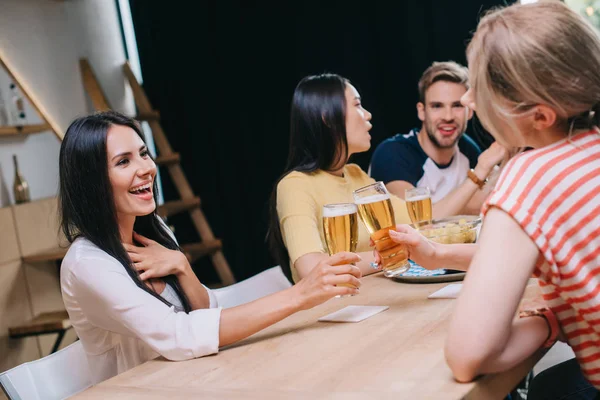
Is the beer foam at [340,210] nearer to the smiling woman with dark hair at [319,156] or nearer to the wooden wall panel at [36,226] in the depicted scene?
the smiling woman with dark hair at [319,156]

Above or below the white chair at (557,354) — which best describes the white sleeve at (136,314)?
Result: above

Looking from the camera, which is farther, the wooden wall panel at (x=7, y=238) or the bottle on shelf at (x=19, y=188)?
the bottle on shelf at (x=19, y=188)

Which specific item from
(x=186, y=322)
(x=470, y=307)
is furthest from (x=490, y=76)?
(x=186, y=322)

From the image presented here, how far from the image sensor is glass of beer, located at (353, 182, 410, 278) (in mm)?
1527

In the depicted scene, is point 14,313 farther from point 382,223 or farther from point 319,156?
point 382,223

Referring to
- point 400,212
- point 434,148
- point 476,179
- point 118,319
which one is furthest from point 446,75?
point 118,319

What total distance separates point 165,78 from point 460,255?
13.2 feet

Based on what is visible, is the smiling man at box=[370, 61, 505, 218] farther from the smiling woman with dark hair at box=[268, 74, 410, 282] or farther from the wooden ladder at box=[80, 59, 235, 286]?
the wooden ladder at box=[80, 59, 235, 286]

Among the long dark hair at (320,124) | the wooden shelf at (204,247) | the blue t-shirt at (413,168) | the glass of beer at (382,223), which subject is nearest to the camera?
the glass of beer at (382,223)

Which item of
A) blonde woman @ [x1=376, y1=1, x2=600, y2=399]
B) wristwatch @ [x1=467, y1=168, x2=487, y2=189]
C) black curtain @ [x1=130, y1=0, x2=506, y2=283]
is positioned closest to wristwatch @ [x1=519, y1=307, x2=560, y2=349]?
blonde woman @ [x1=376, y1=1, x2=600, y2=399]

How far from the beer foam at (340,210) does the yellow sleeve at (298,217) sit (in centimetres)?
57

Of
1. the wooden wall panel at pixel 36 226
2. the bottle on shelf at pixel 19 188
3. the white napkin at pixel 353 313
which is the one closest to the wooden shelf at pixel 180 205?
the wooden wall panel at pixel 36 226

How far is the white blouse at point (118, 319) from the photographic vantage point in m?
1.40

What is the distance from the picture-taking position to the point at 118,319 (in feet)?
4.84
